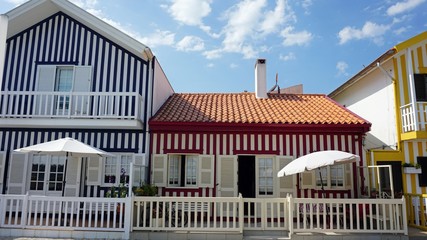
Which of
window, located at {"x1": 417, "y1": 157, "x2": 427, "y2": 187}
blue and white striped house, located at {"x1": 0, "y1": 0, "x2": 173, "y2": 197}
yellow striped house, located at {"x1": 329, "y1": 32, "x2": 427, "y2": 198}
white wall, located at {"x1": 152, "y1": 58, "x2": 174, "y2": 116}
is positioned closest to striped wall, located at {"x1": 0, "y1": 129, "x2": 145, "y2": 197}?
blue and white striped house, located at {"x1": 0, "y1": 0, "x2": 173, "y2": 197}

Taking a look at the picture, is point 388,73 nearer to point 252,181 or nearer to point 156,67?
point 252,181

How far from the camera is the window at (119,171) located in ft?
35.6

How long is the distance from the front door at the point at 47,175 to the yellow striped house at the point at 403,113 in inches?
420

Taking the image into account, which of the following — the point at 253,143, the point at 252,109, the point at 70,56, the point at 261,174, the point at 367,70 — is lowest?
the point at 261,174

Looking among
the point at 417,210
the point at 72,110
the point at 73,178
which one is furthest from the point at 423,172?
the point at 72,110

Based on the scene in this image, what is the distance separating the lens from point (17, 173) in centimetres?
1090

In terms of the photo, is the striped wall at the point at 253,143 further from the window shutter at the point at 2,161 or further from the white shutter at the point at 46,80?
the window shutter at the point at 2,161

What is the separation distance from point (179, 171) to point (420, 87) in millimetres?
9196

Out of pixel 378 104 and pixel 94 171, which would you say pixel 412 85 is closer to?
pixel 378 104

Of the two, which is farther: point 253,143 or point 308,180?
point 253,143

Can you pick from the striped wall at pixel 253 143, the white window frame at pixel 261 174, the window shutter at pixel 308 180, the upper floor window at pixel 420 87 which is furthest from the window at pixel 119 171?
the upper floor window at pixel 420 87

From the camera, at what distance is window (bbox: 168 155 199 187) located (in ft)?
36.2

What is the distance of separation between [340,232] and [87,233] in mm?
6439

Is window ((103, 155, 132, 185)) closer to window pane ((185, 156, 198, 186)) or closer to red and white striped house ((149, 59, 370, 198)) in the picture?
red and white striped house ((149, 59, 370, 198))
